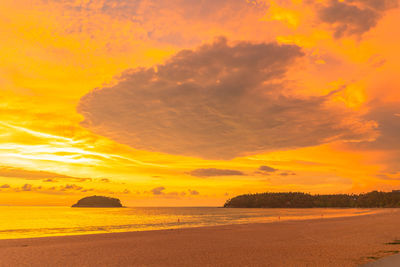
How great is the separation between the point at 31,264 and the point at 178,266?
860 centimetres

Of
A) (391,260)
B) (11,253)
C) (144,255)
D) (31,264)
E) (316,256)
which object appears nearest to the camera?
(391,260)

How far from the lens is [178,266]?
1744 cm

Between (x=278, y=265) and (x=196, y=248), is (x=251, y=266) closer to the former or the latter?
(x=278, y=265)

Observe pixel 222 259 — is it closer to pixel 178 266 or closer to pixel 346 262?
pixel 178 266

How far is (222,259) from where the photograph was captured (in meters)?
19.6

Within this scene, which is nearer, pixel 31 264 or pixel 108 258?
pixel 31 264

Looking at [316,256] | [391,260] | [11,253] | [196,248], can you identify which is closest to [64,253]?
[11,253]

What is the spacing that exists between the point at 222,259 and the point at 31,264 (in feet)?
36.4

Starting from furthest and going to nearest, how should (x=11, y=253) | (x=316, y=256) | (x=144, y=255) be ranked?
(x=11, y=253), (x=144, y=255), (x=316, y=256)

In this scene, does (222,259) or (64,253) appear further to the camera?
(64,253)

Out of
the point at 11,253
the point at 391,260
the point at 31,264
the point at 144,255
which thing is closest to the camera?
the point at 391,260

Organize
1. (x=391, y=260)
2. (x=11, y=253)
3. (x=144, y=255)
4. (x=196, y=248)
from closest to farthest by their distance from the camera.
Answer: (x=391, y=260) → (x=144, y=255) → (x=11, y=253) → (x=196, y=248)

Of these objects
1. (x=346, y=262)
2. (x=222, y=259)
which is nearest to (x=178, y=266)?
(x=222, y=259)

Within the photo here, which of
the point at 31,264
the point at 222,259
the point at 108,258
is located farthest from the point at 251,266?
the point at 31,264
